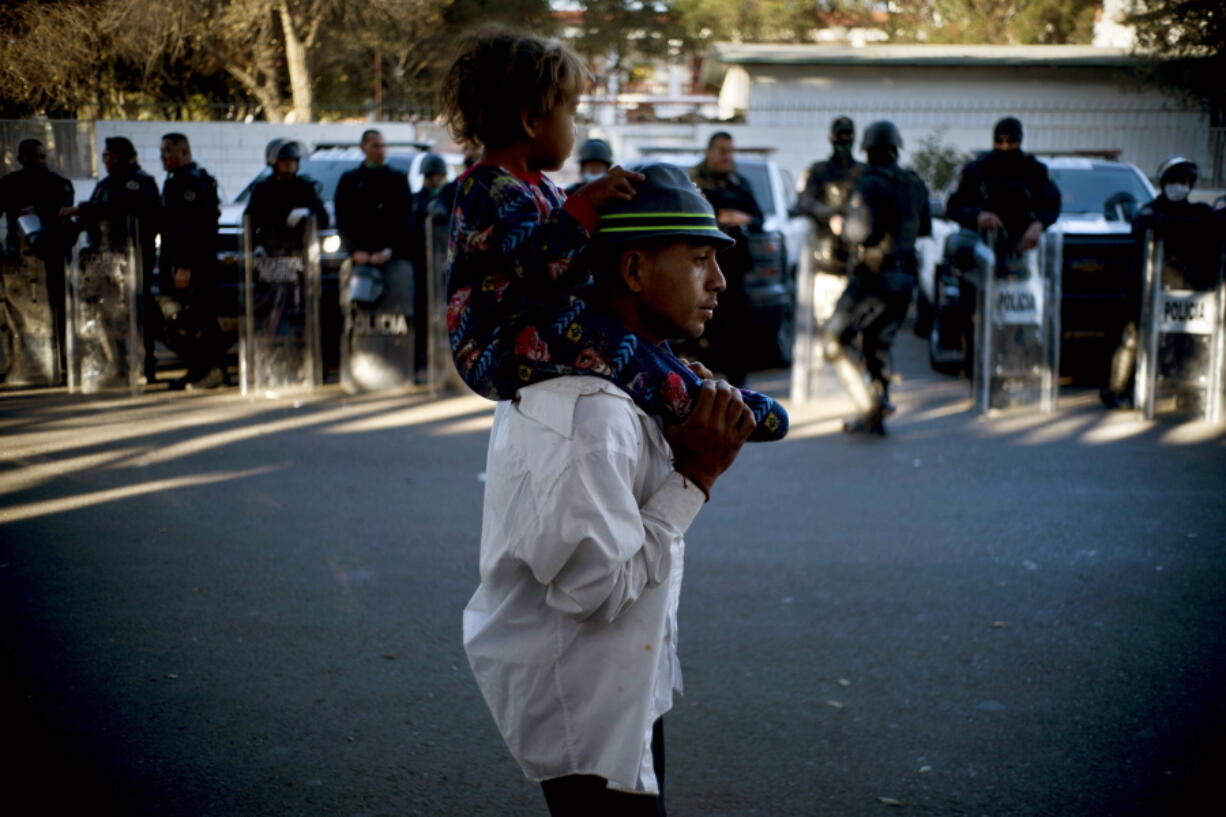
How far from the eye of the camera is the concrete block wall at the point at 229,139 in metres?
→ 24.5

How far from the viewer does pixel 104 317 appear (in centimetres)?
1092

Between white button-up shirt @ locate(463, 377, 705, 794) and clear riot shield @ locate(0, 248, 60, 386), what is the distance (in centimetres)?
1010

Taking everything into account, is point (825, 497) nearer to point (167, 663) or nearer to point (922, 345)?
point (167, 663)

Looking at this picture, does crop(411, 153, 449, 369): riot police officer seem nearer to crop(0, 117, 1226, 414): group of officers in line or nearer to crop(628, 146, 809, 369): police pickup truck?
crop(0, 117, 1226, 414): group of officers in line

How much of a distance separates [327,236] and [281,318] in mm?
1263

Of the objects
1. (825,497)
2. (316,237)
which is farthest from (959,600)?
(316,237)

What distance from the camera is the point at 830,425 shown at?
379 inches

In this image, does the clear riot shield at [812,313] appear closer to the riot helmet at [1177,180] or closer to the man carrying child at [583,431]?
the riot helmet at [1177,180]

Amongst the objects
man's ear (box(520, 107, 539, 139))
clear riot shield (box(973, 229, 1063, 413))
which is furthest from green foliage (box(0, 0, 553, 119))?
man's ear (box(520, 107, 539, 139))

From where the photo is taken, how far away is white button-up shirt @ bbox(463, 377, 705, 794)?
2.10 metres

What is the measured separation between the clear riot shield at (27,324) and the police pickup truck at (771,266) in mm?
5268

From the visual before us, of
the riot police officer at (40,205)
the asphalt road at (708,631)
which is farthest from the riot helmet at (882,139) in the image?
the riot police officer at (40,205)

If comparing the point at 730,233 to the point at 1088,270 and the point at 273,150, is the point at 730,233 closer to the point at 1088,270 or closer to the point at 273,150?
the point at 1088,270

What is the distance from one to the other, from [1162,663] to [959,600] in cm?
94
